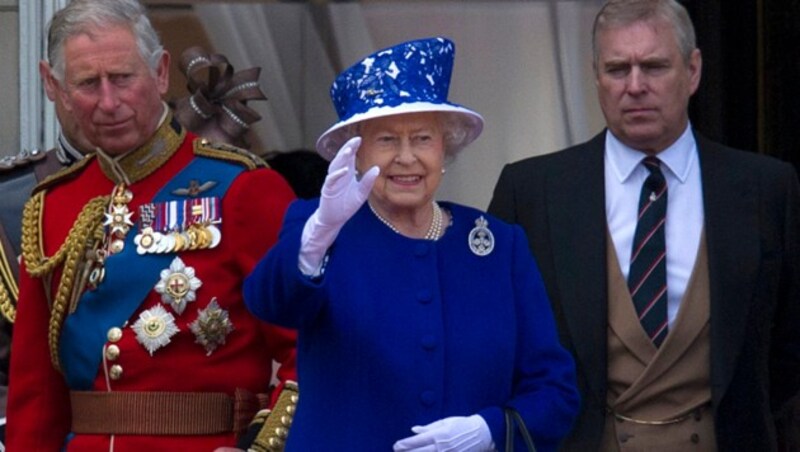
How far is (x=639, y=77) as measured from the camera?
5152 millimetres

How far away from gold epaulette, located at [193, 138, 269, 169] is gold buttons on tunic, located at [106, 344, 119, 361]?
1.51 ft

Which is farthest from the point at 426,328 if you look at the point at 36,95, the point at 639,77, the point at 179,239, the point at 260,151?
the point at 260,151

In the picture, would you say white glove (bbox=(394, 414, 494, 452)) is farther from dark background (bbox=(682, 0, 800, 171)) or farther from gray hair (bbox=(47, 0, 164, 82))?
dark background (bbox=(682, 0, 800, 171))

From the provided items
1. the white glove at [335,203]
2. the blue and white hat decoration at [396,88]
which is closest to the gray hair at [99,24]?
the blue and white hat decoration at [396,88]

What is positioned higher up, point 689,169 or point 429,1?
point 429,1

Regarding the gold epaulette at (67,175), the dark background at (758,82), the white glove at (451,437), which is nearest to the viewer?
the white glove at (451,437)

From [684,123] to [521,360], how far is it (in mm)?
1456

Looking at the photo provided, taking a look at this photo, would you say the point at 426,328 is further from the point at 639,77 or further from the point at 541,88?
the point at 541,88

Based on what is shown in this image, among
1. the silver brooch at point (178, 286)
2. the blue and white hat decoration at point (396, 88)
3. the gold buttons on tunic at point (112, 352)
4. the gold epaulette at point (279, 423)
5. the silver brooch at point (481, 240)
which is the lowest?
the gold epaulette at point (279, 423)

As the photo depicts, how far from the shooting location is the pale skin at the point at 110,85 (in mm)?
4293

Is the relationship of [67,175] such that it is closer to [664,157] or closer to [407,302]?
[407,302]

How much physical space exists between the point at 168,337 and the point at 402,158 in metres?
0.71

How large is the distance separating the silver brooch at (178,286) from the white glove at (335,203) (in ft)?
1.94

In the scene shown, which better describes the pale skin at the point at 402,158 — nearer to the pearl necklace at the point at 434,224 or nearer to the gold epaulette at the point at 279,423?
the pearl necklace at the point at 434,224
